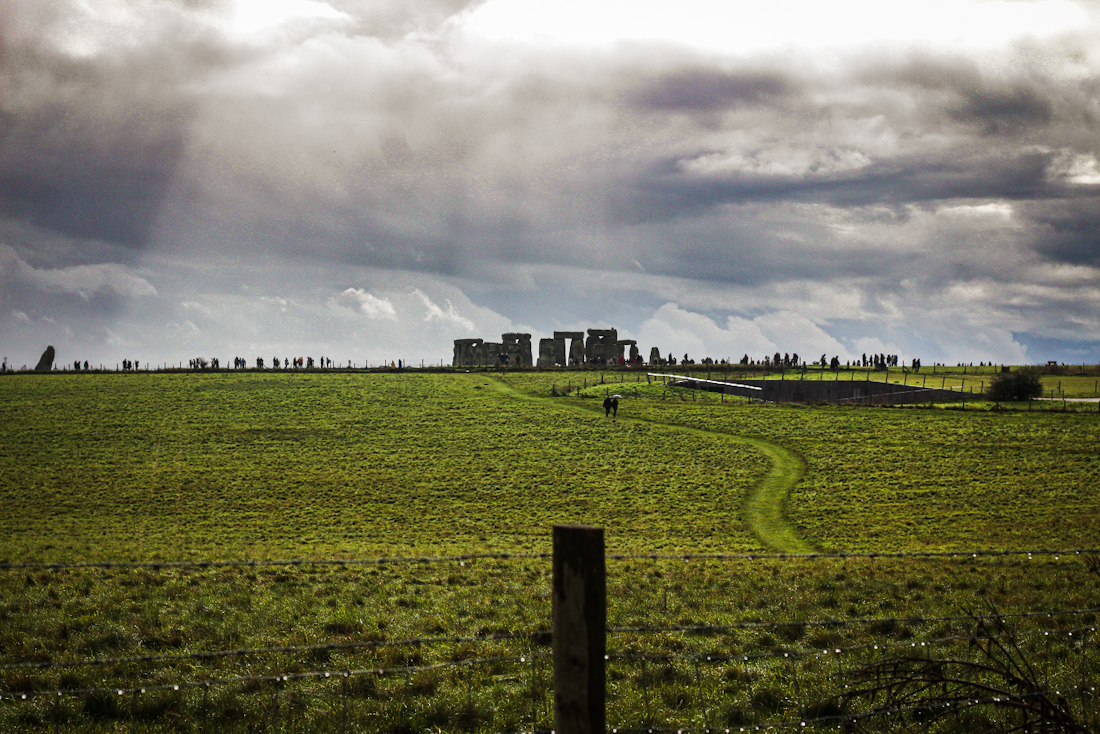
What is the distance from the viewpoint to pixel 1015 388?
62.8m

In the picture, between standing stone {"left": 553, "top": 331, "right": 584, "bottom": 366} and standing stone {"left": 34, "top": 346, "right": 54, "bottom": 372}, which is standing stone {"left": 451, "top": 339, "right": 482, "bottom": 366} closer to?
standing stone {"left": 553, "top": 331, "right": 584, "bottom": 366}

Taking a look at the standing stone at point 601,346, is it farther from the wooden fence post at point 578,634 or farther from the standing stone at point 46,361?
the wooden fence post at point 578,634

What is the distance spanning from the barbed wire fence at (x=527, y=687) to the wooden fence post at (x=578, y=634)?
10.5 feet

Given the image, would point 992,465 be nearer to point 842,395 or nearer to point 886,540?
point 886,540

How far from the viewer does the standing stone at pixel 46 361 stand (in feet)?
295

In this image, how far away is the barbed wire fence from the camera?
26.6ft

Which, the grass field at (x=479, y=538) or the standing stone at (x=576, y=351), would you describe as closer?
the grass field at (x=479, y=538)

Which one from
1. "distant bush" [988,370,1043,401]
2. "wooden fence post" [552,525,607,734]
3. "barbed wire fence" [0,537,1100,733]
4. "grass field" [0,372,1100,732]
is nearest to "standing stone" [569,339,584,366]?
"grass field" [0,372,1100,732]

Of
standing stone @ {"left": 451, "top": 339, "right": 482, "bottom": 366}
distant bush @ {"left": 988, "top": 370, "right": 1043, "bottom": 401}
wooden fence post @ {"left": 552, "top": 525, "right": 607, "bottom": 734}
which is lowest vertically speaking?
wooden fence post @ {"left": 552, "top": 525, "right": 607, "bottom": 734}

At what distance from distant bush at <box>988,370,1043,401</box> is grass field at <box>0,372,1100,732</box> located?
9039 mm

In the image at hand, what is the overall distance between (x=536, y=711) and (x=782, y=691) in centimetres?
284

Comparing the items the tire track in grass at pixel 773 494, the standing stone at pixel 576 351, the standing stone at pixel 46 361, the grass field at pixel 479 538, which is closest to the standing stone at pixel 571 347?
the standing stone at pixel 576 351

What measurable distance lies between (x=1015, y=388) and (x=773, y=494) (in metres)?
39.0

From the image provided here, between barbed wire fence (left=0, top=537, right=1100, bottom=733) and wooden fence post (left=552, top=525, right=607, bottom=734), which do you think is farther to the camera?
barbed wire fence (left=0, top=537, right=1100, bottom=733)
